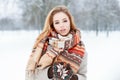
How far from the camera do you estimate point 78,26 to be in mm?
1819

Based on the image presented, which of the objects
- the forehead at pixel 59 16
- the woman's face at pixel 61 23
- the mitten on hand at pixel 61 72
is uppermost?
the forehead at pixel 59 16

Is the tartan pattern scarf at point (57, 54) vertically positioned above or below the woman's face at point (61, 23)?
below

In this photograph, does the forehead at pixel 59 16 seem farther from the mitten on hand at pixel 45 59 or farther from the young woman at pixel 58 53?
the mitten on hand at pixel 45 59

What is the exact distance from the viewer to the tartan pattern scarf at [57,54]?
1515 mm

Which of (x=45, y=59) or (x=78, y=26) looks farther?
(x=78, y=26)

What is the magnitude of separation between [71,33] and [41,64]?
22 centimetres

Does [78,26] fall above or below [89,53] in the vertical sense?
above

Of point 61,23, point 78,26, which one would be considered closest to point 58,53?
point 61,23

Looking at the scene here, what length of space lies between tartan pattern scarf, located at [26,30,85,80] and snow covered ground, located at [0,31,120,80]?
0.70 ft

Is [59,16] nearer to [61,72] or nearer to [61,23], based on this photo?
[61,23]

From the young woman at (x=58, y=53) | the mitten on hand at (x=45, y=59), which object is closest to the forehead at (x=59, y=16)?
the young woman at (x=58, y=53)

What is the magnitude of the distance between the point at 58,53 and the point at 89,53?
0.36 meters

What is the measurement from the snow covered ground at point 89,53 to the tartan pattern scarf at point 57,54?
0.70ft

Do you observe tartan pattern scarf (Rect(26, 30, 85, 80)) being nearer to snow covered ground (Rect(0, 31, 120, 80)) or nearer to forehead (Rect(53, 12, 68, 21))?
forehead (Rect(53, 12, 68, 21))
